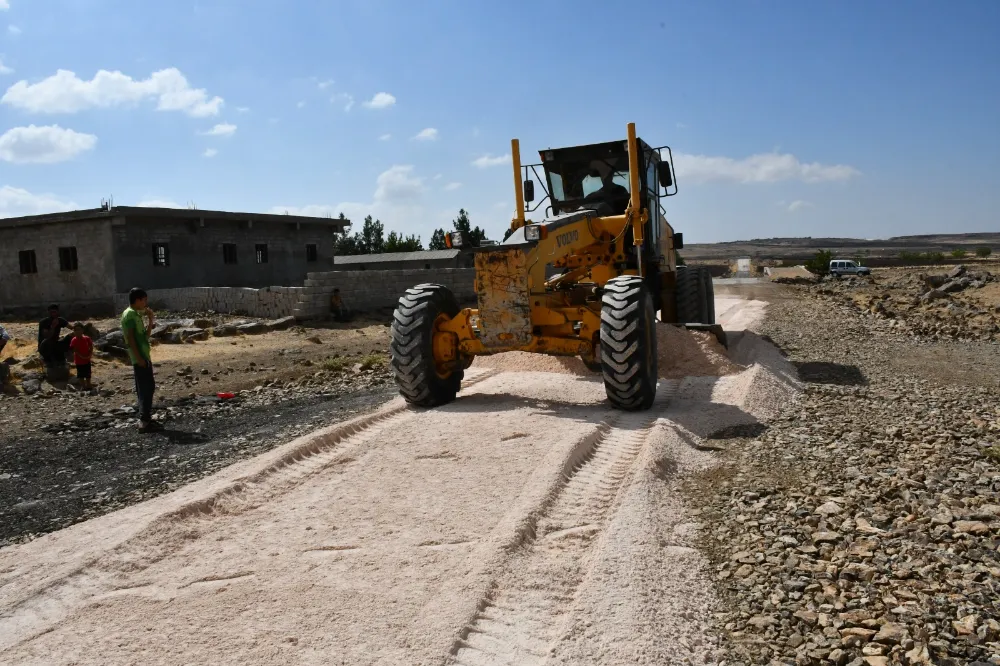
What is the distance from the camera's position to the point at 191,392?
10.9 meters

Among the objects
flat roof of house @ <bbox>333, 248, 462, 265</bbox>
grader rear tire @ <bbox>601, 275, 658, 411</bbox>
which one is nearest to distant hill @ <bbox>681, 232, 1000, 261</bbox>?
flat roof of house @ <bbox>333, 248, 462, 265</bbox>

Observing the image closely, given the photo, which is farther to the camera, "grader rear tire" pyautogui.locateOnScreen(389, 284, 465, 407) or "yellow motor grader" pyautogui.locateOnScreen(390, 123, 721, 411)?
"grader rear tire" pyautogui.locateOnScreen(389, 284, 465, 407)

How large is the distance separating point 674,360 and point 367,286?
12106mm

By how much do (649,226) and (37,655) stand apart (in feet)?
28.5

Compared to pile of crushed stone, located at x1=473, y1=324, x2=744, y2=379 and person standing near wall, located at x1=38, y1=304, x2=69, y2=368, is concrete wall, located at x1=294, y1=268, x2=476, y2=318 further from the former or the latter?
pile of crushed stone, located at x1=473, y1=324, x2=744, y2=379

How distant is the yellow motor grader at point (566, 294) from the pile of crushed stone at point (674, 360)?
3.54 feet

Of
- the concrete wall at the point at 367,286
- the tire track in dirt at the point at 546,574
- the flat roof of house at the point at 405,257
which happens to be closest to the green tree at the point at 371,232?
the flat roof of house at the point at 405,257

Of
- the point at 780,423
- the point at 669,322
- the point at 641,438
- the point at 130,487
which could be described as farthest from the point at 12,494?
the point at 669,322

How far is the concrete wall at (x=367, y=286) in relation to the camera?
19.8 metres

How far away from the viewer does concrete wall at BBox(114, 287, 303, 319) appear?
65.2 ft

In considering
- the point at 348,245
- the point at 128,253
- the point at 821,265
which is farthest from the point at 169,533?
the point at 348,245

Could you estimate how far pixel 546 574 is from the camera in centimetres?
408

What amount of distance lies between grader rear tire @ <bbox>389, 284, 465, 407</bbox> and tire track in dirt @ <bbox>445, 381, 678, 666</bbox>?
236 cm

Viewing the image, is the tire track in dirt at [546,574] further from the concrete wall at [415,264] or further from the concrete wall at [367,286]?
the concrete wall at [415,264]
